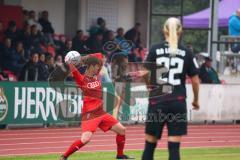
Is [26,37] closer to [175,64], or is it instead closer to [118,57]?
[118,57]

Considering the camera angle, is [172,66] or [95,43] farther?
[95,43]

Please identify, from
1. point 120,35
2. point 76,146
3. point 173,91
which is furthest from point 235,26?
point 173,91

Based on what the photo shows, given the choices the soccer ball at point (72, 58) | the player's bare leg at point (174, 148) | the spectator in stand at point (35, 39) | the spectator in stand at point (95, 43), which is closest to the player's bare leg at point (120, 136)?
the soccer ball at point (72, 58)

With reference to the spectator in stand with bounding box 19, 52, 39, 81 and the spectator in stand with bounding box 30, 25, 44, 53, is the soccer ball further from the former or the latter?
the spectator in stand with bounding box 30, 25, 44, 53

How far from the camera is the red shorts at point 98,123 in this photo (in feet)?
43.9

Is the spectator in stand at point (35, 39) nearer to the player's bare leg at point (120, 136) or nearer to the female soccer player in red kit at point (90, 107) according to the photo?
the player's bare leg at point (120, 136)

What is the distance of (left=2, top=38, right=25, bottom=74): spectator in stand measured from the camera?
21.6 meters

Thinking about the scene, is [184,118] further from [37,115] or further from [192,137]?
[37,115]

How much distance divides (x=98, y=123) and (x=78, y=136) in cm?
565

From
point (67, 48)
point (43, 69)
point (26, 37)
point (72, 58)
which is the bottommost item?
point (43, 69)

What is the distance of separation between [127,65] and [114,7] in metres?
6.78

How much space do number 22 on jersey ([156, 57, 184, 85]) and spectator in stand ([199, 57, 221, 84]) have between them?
46.9 ft

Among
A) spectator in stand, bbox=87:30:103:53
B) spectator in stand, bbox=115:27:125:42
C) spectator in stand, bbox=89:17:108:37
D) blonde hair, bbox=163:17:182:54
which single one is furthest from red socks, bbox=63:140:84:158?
spectator in stand, bbox=115:27:125:42

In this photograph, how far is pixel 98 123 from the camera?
13531 millimetres
